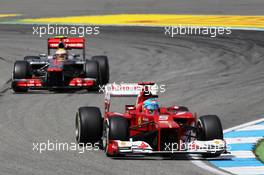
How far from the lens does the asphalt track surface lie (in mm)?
13742

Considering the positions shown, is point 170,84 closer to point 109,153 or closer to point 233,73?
point 233,73

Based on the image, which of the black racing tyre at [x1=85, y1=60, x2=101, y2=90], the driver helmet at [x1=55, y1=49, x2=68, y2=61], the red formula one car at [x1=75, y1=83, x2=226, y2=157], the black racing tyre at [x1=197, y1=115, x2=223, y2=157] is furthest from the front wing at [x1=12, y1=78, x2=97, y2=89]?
the black racing tyre at [x1=197, y1=115, x2=223, y2=157]

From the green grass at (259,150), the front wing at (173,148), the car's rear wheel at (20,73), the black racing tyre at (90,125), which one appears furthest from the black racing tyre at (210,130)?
the car's rear wheel at (20,73)

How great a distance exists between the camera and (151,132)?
14180mm

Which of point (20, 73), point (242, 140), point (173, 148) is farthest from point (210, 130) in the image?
point (20, 73)

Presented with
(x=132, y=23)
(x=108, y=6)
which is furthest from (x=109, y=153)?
(x=108, y=6)

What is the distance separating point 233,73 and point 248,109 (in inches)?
246

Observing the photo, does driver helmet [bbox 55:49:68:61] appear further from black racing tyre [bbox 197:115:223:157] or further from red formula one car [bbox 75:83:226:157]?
black racing tyre [bbox 197:115:223:157]

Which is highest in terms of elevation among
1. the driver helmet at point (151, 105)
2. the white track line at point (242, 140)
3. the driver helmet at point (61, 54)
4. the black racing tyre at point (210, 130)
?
the driver helmet at point (61, 54)

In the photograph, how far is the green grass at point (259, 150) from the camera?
14270 mm

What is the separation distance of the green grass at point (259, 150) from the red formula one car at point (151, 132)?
→ 2.07 ft

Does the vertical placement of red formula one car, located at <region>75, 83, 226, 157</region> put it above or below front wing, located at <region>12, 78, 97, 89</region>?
below

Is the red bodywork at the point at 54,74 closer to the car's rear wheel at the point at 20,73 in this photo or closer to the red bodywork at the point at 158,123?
the car's rear wheel at the point at 20,73

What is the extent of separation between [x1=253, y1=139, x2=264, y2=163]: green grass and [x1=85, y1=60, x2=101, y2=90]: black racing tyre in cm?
764
